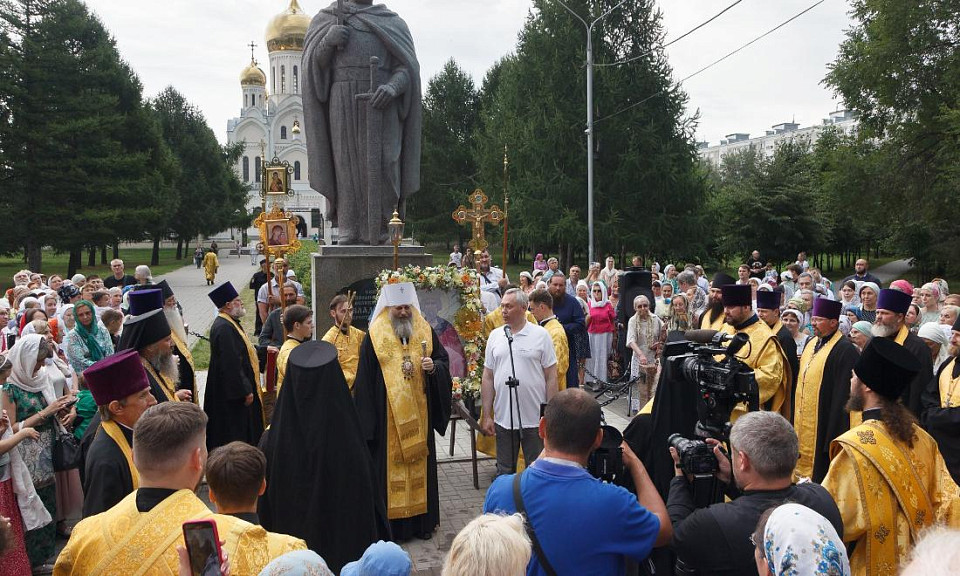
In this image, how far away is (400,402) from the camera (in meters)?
6.16

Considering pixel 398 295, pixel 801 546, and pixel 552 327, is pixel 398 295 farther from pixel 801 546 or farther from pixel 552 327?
pixel 801 546

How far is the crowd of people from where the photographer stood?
8.34 ft

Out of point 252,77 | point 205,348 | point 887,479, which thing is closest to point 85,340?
point 887,479

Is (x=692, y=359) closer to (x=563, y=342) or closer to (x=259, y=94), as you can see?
(x=563, y=342)

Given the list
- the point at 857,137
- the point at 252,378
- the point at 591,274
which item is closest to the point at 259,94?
the point at 857,137

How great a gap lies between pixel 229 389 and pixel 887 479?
212 inches

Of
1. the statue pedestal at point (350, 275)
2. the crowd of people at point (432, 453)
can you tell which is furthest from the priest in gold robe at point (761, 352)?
the statue pedestal at point (350, 275)

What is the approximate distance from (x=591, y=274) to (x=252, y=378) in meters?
9.86

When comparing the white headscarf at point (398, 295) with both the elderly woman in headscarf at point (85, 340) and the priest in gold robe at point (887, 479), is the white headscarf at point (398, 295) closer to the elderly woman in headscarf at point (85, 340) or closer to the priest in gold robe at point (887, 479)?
the elderly woman in headscarf at point (85, 340)

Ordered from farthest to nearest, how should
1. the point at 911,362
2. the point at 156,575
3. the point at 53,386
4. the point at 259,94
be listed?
1. the point at 259,94
2. the point at 53,386
3. the point at 911,362
4. the point at 156,575

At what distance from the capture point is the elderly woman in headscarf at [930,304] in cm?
899

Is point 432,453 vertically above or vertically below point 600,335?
below

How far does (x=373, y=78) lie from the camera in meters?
8.57

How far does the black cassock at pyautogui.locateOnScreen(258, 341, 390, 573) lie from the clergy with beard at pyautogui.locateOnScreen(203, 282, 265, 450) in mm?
2743
